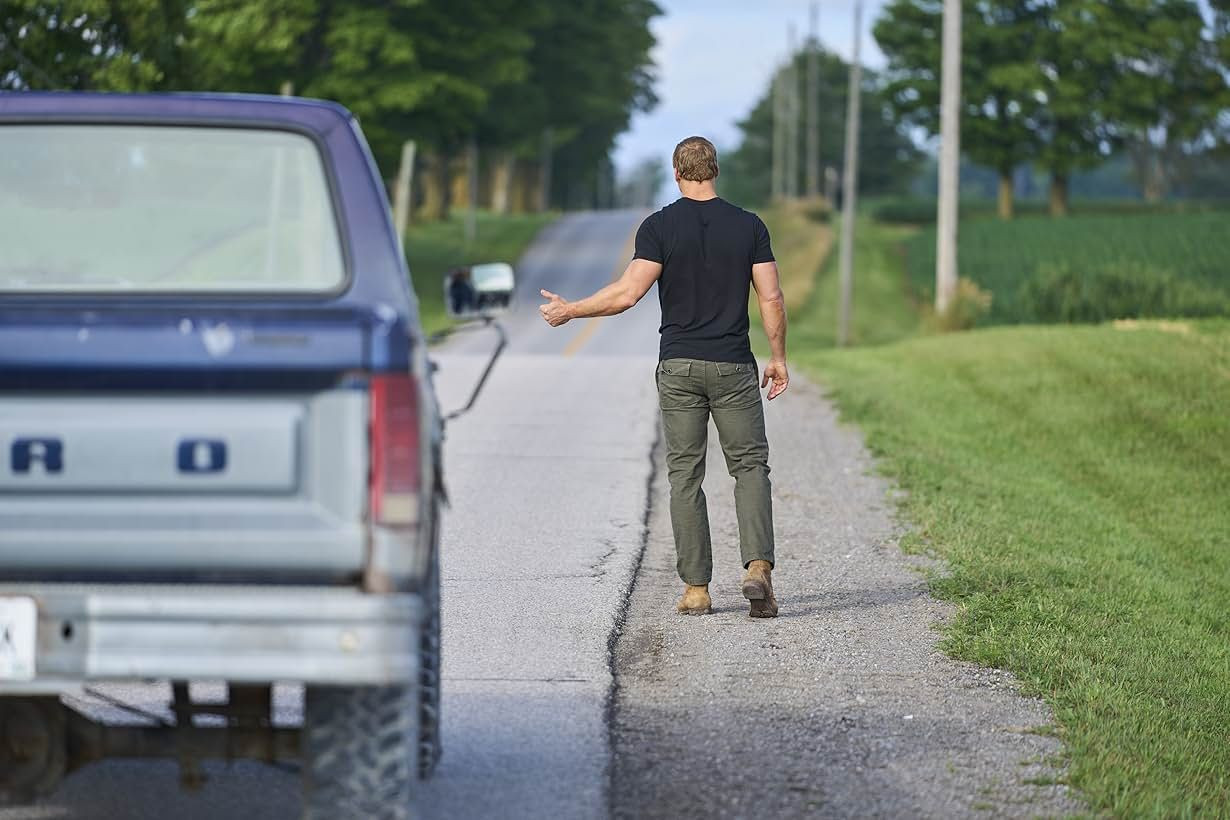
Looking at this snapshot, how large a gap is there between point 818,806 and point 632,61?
268 feet

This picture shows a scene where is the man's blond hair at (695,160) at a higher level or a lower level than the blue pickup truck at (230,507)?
higher

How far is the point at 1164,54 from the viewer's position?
266ft

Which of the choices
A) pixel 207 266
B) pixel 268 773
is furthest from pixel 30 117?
pixel 268 773

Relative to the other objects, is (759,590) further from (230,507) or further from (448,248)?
(448,248)

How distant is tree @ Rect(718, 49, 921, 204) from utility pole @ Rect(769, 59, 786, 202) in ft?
4.21

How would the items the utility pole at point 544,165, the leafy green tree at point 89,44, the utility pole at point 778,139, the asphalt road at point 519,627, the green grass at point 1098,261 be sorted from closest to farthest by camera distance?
the asphalt road at point 519,627 → the leafy green tree at point 89,44 → the green grass at point 1098,261 → the utility pole at point 778,139 → the utility pole at point 544,165

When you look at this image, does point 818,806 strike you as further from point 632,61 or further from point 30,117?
point 632,61

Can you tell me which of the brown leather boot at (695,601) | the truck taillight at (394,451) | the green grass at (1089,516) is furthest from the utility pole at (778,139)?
the truck taillight at (394,451)

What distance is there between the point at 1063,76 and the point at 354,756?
83.0 m

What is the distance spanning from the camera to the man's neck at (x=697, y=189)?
805cm

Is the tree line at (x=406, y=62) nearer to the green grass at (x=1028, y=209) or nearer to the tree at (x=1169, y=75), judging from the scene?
the green grass at (x=1028, y=209)

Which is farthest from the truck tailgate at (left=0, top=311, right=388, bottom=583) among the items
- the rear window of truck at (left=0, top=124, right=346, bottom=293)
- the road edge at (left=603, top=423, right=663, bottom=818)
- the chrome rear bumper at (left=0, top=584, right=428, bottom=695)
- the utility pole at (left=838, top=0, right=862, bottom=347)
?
the utility pole at (left=838, top=0, right=862, bottom=347)

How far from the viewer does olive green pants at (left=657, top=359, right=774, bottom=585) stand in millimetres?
8070

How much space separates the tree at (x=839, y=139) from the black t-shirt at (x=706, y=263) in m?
112
